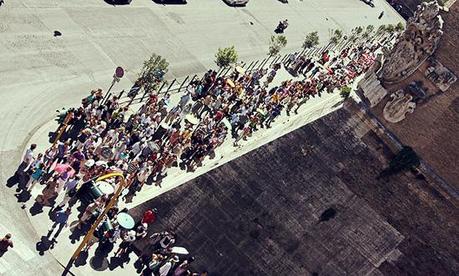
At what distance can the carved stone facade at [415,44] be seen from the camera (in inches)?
1002

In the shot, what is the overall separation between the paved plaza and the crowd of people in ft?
4.61

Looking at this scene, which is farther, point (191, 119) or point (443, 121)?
point (191, 119)

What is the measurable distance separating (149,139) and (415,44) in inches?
613

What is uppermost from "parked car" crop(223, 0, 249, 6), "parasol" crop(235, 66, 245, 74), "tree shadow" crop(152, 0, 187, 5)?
"parasol" crop(235, 66, 245, 74)

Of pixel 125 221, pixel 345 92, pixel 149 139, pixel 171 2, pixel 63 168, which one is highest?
pixel 345 92

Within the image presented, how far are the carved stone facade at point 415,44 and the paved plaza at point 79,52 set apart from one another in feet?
11.1

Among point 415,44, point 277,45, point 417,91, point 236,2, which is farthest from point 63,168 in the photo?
point 236,2

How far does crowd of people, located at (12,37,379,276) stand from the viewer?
92.3 ft

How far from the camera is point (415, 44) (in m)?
26.0

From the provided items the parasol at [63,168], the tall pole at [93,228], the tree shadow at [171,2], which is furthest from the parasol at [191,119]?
the tree shadow at [171,2]

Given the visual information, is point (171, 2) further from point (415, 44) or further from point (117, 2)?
point (415, 44)

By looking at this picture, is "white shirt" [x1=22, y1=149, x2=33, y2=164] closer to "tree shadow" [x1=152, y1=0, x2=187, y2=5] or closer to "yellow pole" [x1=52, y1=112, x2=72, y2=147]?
"yellow pole" [x1=52, y1=112, x2=72, y2=147]

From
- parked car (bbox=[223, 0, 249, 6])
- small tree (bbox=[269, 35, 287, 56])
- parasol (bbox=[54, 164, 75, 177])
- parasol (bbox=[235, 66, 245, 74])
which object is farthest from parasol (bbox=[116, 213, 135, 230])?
parked car (bbox=[223, 0, 249, 6])

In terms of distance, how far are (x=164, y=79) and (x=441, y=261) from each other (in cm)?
A: 2445
